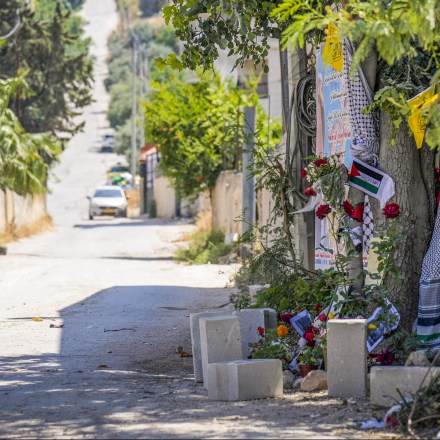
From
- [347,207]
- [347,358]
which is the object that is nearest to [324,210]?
[347,207]

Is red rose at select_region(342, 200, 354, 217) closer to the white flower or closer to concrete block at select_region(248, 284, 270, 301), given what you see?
the white flower

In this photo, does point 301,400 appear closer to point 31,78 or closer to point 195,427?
point 195,427

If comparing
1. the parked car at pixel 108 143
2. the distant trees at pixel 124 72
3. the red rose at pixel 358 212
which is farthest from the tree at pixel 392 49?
the parked car at pixel 108 143

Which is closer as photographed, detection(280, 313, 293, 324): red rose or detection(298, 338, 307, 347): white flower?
detection(298, 338, 307, 347): white flower

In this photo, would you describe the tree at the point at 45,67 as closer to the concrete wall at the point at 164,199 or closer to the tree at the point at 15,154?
the concrete wall at the point at 164,199

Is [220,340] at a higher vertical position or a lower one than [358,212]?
lower

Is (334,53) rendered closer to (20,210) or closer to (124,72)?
(20,210)

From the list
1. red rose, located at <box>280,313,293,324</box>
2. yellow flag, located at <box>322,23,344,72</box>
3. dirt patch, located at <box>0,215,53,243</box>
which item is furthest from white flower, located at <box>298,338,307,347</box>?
dirt patch, located at <box>0,215,53,243</box>

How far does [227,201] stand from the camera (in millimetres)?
28469

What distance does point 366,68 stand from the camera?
909cm

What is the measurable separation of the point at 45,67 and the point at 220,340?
35.2 m

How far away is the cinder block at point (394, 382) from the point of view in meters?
6.89

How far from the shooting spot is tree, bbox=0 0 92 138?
131 ft

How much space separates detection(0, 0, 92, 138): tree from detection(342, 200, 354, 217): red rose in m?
31.8
